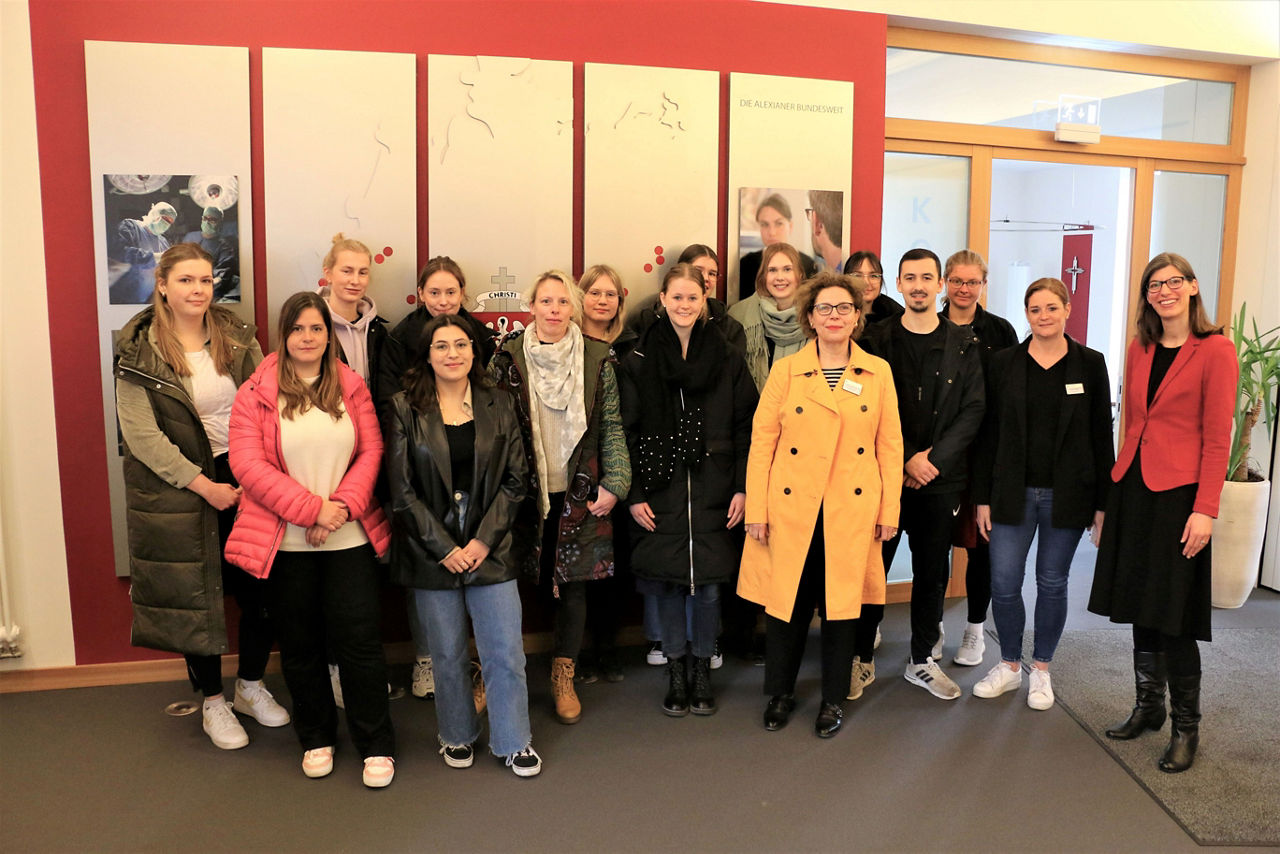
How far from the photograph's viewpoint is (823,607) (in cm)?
309

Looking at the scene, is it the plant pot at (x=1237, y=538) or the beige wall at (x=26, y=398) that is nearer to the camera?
the beige wall at (x=26, y=398)

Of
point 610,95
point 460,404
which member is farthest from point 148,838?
point 610,95

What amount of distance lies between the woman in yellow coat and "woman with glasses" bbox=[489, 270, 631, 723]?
1.67 feet

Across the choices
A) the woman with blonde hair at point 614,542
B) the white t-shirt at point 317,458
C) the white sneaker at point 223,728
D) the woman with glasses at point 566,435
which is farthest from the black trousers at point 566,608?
the white sneaker at point 223,728

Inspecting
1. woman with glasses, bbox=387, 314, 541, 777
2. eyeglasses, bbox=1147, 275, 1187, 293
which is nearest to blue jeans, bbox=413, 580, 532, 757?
woman with glasses, bbox=387, 314, 541, 777

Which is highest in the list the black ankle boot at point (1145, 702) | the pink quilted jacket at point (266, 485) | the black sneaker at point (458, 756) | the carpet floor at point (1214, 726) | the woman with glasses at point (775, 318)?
the woman with glasses at point (775, 318)

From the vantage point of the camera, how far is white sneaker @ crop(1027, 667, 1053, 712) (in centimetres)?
326

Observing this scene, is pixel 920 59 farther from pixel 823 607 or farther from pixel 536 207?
pixel 823 607

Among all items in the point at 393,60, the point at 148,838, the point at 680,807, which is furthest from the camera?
the point at 393,60

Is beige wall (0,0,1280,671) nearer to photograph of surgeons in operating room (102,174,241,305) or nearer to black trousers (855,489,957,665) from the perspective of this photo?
photograph of surgeons in operating room (102,174,241,305)

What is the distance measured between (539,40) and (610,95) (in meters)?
0.35

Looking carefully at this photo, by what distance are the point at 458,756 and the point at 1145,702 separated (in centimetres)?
232

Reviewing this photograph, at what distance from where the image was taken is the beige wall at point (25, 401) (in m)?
3.19

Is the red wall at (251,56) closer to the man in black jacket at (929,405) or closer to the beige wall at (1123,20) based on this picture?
the beige wall at (1123,20)
